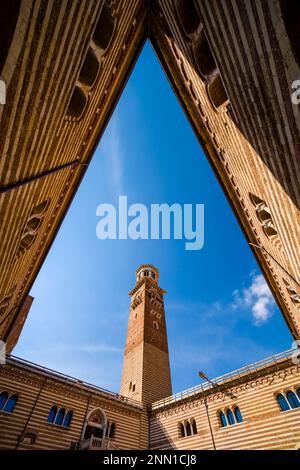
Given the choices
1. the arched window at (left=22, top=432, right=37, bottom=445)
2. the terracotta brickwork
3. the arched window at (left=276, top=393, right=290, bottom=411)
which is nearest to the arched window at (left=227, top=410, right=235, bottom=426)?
the terracotta brickwork

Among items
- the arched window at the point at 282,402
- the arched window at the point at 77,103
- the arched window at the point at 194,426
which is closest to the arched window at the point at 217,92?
the arched window at the point at 77,103

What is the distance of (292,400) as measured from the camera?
12.3 m

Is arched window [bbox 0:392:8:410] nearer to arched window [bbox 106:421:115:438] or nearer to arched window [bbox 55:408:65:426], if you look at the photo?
arched window [bbox 55:408:65:426]

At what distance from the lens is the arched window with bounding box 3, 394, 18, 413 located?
1240cm

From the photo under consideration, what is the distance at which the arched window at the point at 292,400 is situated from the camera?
39.4ft

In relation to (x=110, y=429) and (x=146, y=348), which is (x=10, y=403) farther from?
(x=146, y=348)

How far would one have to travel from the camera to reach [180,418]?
16578mm

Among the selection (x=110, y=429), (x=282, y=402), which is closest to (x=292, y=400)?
(x=282, y=402)

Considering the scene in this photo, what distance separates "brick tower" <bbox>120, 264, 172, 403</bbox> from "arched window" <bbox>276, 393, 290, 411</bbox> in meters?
11.6

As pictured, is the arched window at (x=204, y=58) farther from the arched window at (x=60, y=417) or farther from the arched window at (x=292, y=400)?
the arched window at (x=60, y=417)

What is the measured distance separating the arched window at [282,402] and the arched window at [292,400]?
0.22 metres

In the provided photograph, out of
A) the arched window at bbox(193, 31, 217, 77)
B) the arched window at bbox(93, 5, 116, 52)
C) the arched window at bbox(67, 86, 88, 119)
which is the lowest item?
the arched window at bbox(67, 86, 88, 119)
